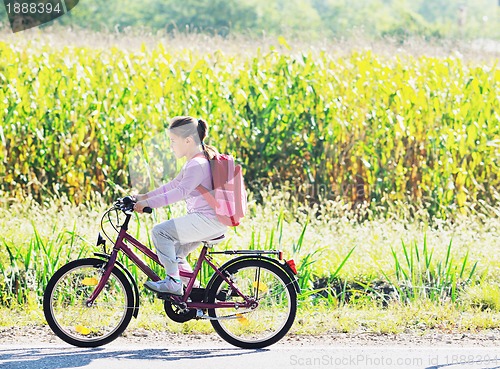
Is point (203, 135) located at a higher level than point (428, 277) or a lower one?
higher

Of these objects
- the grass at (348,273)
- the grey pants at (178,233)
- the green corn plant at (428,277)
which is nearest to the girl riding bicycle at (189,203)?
the grey pants at (178,233)

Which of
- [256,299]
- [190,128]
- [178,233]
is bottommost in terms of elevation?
[256,299]

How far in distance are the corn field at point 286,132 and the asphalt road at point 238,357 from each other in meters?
4.65

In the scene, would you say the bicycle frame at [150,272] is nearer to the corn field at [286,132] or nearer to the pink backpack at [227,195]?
the pink backpack at [227,195]

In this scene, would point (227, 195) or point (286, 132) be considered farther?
point (286, 132)

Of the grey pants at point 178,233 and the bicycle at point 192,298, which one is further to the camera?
the bicycle at point 192,298

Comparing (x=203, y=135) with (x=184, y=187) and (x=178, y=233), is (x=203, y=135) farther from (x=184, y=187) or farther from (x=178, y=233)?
(x=178, y=233)

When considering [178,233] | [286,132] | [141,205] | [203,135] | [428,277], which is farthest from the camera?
[286,132]

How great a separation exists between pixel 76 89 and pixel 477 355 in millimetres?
6998

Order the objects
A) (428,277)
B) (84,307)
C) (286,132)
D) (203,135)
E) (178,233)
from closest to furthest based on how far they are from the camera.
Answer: (178,233)
(203,135)
(84,307)
(428,277)
(286,132)

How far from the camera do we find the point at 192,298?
6.51 meters

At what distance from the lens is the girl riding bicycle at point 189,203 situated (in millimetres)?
6281

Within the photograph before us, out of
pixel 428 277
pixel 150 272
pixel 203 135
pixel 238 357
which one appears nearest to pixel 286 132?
pixel 428 277

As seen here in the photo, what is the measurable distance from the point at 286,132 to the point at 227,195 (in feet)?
17.8
